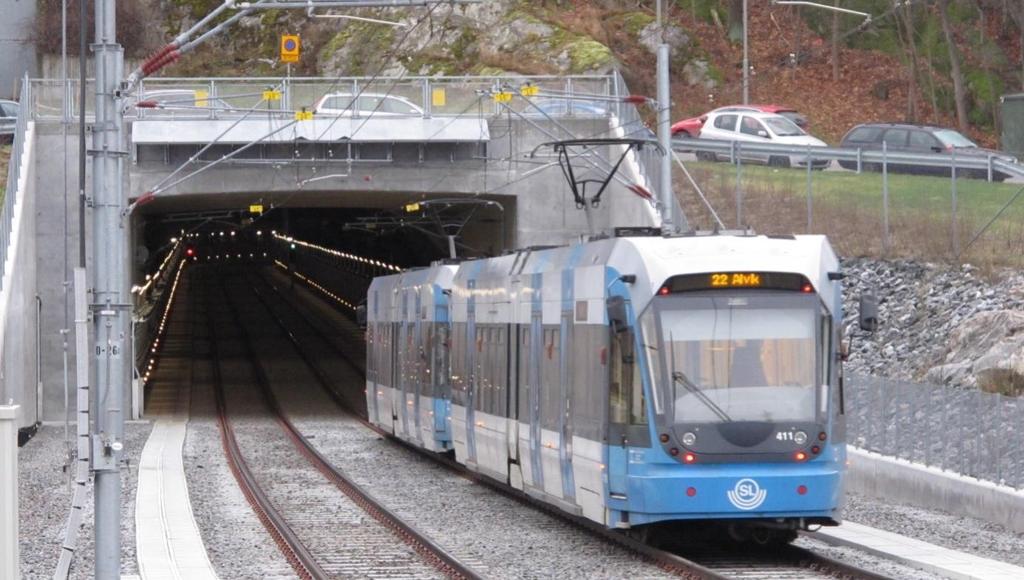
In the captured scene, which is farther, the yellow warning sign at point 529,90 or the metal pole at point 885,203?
the yellow warning sign at point 529,90

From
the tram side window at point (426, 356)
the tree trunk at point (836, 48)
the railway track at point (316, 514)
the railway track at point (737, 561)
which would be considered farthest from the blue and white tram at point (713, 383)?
the tree trunk at point (836, 48)

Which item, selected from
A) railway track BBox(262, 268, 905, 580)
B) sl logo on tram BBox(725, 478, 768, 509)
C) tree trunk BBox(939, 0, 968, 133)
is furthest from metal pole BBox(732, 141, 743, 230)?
tree trunk BBox(939, 0, 968, 133)

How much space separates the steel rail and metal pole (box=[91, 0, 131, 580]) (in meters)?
3.23

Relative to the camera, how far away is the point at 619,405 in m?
16.7

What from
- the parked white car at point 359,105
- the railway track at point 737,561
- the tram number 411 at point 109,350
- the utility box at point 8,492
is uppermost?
the parked white car at point 359,105

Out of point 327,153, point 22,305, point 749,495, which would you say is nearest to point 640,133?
point 327,153

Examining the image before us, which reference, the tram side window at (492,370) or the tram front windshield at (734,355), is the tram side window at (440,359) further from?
the tram front windshield at (734,355)

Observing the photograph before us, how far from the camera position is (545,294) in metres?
19.7

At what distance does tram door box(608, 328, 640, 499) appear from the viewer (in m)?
16.4

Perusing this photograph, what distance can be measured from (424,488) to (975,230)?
37.1 feet

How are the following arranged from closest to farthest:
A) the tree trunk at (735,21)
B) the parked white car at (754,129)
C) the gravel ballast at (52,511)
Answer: the gravel ballast at (52,511) < the parked white car at (754,129) < the tree trunk at (735,21)

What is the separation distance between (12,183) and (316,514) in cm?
1894

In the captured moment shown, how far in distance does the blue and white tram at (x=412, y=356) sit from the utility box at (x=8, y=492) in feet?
50.5

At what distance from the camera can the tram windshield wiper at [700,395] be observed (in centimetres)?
1620
